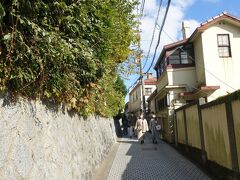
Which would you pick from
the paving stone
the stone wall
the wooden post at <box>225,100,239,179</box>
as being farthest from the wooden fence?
the stone wall

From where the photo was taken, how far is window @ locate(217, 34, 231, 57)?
77.4 feet

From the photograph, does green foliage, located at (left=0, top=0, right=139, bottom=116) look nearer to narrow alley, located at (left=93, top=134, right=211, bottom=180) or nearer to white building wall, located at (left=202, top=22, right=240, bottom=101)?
narrow alley, located at (left=93, top=134, right=211, bottom=180)

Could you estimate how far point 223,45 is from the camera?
23.7 metres

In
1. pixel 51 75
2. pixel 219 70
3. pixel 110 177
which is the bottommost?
pixel 110 177

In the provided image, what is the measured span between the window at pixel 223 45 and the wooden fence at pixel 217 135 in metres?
10.3

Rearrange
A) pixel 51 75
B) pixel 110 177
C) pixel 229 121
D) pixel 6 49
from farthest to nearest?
pixel 110 177 < pixel 229 121 < pixel 51 75 < pixel 6 49

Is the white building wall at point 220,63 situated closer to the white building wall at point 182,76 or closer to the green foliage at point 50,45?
the white building wall at point 182,76

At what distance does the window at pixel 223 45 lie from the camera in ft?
77.4

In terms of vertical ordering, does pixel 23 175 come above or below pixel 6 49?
below

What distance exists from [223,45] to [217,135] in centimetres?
1539

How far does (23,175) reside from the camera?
451cm

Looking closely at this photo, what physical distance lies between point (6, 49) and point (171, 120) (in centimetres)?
1730

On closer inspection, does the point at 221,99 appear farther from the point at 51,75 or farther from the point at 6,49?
the point at 6,49

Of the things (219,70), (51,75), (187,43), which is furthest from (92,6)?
(187,43)
